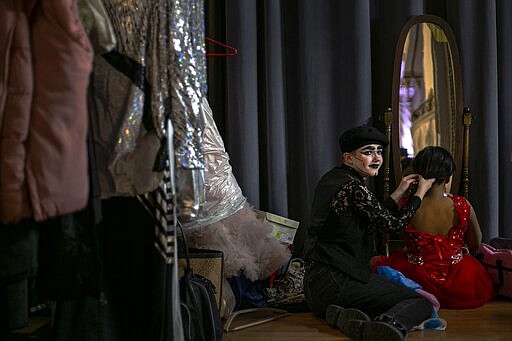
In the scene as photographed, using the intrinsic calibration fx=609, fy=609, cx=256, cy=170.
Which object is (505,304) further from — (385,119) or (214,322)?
(214,322)

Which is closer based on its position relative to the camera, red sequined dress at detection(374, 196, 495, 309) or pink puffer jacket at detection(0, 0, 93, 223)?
pink puffer jacket at detection(0, 0, 93, 223)

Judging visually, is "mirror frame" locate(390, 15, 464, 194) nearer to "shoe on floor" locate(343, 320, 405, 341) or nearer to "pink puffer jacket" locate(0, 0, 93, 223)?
"shoe on floor" locate(343, 320, 405, 341)

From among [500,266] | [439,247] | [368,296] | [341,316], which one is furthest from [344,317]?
[500,266]

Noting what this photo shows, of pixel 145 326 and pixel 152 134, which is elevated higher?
pixel 152 134

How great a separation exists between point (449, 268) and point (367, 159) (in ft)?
2.24

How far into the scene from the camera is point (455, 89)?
3.28 meters

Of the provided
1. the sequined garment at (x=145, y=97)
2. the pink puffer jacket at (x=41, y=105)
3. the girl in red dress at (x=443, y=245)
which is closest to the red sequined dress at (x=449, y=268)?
the girl in red dress at (x=443, y=245)

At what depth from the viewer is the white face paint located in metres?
2.64

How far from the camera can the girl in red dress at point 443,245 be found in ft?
9.21

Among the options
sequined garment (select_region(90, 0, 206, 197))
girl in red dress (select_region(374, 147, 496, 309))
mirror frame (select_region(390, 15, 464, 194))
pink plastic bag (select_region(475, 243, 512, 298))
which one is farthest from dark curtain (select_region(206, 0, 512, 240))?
sequined garment (select_region(90, 0, 206, 197))

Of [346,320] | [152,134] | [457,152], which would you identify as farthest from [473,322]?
[152,134]

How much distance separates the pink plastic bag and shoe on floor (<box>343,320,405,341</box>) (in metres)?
0.98

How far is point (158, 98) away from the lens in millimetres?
1409

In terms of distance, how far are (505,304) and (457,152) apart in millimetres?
832
